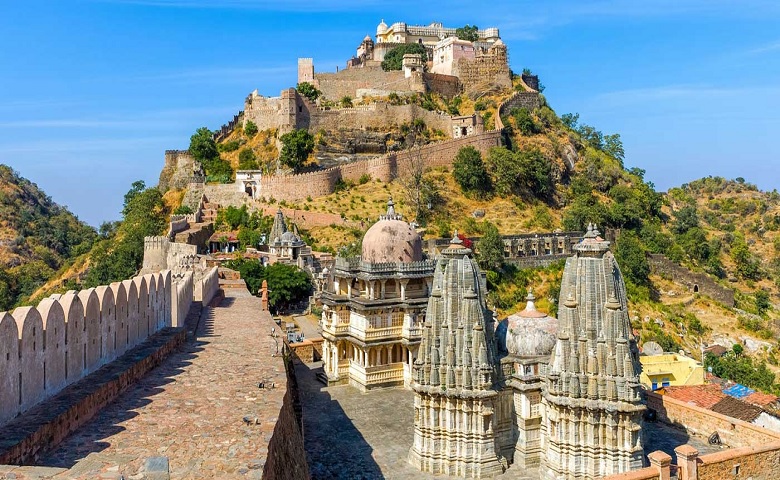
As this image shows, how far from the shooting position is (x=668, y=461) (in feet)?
47.9

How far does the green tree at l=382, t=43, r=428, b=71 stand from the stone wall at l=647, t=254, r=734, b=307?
36.7 m

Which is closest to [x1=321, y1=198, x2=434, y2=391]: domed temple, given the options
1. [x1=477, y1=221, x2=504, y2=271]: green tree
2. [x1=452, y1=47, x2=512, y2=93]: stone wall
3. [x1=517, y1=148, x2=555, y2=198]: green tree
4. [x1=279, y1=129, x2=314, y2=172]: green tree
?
[x1=477, y1=221, x2=504, y2=271]: green tree

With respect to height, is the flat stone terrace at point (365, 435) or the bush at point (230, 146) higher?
the bush at point (230, 146)

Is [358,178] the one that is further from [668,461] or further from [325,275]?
[668,461]

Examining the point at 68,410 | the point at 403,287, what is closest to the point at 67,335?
the point at 68,410

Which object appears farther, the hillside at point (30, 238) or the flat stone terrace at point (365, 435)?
the hillside at point (30, 238)

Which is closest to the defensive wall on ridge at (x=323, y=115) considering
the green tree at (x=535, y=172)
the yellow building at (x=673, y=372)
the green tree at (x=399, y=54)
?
the green tree at (x=535, y=172)

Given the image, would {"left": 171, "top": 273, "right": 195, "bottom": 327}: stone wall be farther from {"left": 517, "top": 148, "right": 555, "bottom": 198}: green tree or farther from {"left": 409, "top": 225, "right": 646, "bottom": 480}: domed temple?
{"left": 517, "top": 148, "right": 555, "bottom": 198}: green tree

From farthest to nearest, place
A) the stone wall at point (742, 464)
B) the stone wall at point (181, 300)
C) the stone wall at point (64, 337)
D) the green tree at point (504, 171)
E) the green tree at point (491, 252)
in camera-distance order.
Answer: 1. the green tree at point (504, 171)
2. the green tree at point (491, 252)
3. the stone wall at point (181, 300)
4. the stone wall at point (742, 464)
5. the stone wall at point (64, 337)

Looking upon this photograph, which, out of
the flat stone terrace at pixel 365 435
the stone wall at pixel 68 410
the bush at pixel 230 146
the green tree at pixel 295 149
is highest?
the bush at pixel 230 146

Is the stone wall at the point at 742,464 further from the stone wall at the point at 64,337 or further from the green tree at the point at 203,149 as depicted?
the green tree at the point at 203,149

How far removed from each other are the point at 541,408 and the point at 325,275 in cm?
2233

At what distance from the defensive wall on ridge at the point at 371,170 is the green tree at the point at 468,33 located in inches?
935

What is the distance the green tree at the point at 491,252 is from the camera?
4728 cm
